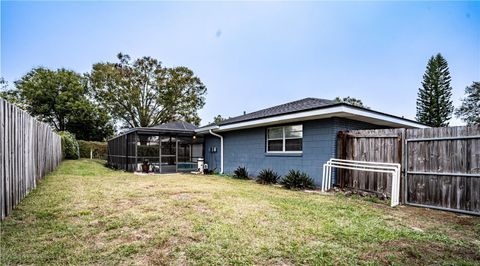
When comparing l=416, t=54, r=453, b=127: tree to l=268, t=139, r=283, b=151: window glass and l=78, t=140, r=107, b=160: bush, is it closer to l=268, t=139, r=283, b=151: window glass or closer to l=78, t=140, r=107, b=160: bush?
l=268, t=139, r=283, b=151: window glass

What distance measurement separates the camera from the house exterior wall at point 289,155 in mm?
8039

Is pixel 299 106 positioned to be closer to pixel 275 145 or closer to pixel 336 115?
pixel 275 145

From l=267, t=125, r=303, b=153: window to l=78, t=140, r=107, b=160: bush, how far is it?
19313mm

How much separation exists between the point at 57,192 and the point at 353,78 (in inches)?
751

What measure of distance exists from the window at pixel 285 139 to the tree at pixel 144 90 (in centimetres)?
2037

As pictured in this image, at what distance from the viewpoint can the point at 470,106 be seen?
104ft

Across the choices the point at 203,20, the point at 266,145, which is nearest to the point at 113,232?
the point at 266,145

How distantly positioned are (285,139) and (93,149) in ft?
66.8

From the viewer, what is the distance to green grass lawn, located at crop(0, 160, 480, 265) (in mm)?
2705

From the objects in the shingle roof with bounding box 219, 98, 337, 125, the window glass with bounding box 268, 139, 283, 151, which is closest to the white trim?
the shingle roof with bounding box 219, 98, 337, 125

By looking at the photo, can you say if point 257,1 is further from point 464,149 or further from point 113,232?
point 113,232

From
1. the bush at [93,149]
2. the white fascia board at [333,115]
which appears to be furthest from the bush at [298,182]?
the bush at [93,149]

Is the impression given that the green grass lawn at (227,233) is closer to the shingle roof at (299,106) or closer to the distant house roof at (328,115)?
the distant house roof at (328,115)

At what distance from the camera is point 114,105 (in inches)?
1089
